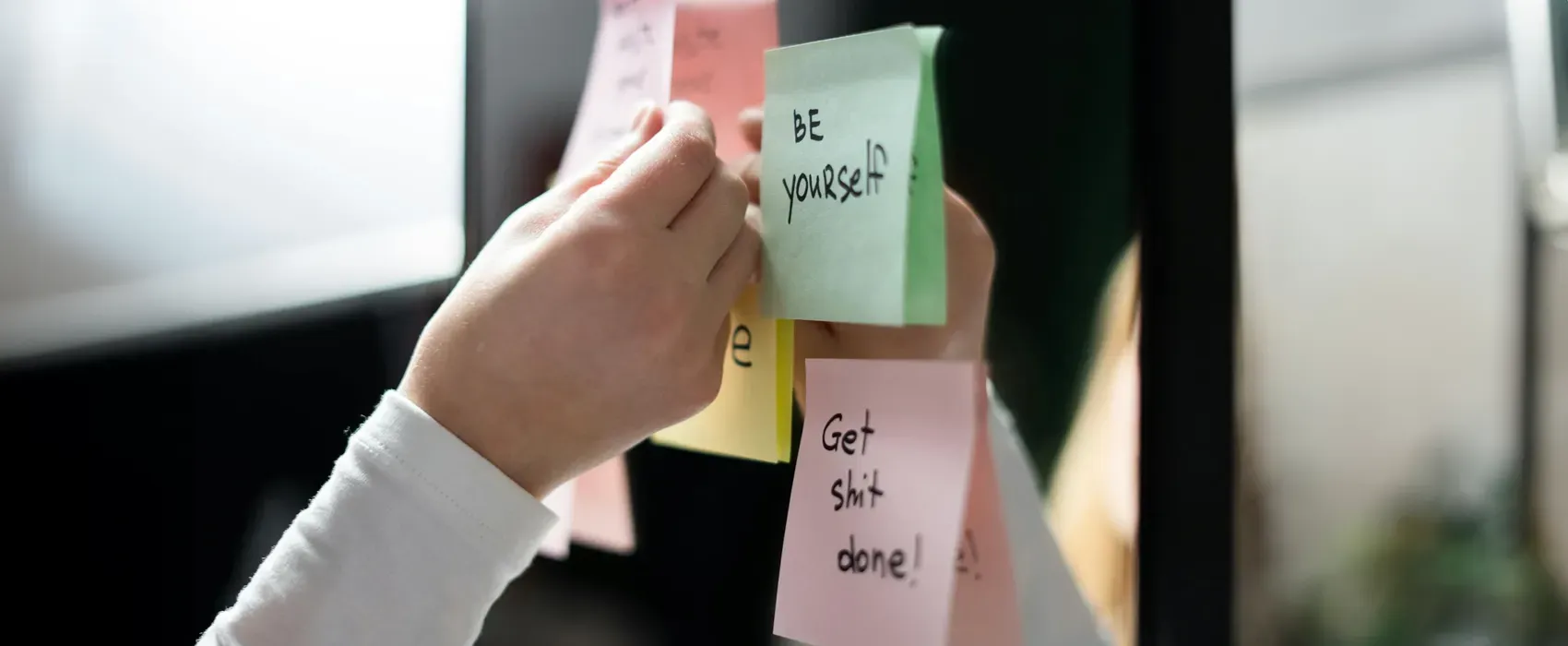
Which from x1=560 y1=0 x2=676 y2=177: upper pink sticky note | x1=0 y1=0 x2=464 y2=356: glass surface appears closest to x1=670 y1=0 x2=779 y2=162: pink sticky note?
x1=560 y1=0 x2=676 y2=177: upper pink sticky note

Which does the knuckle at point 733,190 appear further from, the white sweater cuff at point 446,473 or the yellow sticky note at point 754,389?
the white sweater cuff at point 446,473

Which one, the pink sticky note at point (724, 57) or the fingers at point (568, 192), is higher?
the pink sticky note at point (724, 57)

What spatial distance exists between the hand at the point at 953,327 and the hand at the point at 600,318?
Result: 0.04 m

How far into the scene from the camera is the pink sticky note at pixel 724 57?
456 millimetres

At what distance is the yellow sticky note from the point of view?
0.42 m

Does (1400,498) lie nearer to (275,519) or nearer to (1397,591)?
(1397,591)

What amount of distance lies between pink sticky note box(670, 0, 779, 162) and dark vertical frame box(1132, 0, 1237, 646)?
170 millimetres

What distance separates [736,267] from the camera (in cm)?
41

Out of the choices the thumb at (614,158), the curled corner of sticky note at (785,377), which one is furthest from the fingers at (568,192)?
the curled corner of sticky note at (785,377)

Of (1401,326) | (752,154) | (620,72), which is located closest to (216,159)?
(620,72)

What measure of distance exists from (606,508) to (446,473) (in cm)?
20

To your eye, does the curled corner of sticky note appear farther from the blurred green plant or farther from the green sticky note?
the blurred green plant

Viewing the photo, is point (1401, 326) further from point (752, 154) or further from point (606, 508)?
point (606, 508)

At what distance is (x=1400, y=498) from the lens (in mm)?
381
